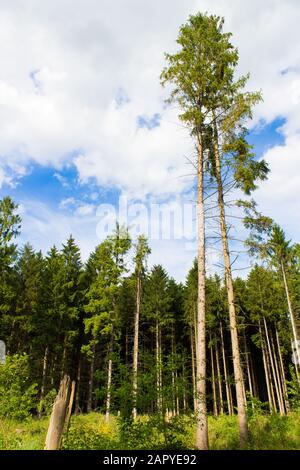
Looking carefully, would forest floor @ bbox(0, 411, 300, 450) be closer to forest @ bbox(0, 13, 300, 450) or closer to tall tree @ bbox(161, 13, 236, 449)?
forest @ bbox(0, 13, 300, 450)

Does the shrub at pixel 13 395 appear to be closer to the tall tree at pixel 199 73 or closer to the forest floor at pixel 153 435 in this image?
the forest floor at pixel 153 435

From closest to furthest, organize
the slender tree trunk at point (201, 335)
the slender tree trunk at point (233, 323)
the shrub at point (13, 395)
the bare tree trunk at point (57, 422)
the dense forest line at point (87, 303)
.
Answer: the bare tree trunk at point (57, 422)
the slender tree trunk at point (201, 335)
the slender tree trunk at point (233, 323)
the shrub at point (13, 395)
the dense forest line at point (87, 303)

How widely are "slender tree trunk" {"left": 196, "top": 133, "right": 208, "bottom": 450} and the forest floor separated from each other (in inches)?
14.8

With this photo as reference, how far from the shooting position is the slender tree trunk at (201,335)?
8.73m

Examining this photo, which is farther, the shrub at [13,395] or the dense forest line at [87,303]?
the dense forest line at [87,303]

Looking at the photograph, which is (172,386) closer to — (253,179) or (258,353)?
(253,179)

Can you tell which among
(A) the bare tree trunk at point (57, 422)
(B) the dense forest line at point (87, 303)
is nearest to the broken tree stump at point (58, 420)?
(A) the bare tree trunk at point (57, 422)

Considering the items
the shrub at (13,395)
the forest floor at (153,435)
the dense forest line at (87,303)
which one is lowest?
the forest floor at (153,435)

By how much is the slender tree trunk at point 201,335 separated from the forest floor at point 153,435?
0.38m

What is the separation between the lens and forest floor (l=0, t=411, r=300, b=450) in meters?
6.63

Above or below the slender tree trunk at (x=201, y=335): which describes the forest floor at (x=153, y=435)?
below

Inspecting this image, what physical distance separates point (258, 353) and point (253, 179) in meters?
35.6

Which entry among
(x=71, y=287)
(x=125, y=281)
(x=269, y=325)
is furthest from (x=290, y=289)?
(x=71, y=287)

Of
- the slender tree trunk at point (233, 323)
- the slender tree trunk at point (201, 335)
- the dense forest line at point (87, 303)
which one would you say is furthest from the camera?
the dense forest line at point (87, 303)
